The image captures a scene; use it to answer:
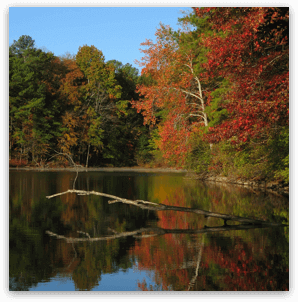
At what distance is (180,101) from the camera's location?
96.0 feet

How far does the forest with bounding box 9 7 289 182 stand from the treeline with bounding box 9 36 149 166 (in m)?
0.13

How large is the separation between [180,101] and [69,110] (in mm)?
25289

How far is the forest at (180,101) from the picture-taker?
47.6ft

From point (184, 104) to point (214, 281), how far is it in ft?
78.5

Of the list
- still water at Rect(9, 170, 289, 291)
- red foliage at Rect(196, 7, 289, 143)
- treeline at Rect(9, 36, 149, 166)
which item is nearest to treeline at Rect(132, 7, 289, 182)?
red foliage at Rect(196, 7, 289, 143)

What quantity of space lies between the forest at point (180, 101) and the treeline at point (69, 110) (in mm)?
130

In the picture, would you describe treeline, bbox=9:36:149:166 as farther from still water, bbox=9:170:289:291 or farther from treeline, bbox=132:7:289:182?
still water, bbox=9:170:289:291

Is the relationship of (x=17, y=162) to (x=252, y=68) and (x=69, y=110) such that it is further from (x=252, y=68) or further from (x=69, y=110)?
(x=252, y=68)

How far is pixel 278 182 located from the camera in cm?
2034

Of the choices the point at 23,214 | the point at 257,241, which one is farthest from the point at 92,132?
the point at 257,241

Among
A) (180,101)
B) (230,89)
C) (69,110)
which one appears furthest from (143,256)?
(69,110)

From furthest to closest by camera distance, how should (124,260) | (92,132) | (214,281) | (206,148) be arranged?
(92,132), (206,148), (124,260), (214,281)

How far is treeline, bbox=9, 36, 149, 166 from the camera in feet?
153

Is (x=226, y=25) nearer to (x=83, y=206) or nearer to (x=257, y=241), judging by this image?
(x=83, y=206)
